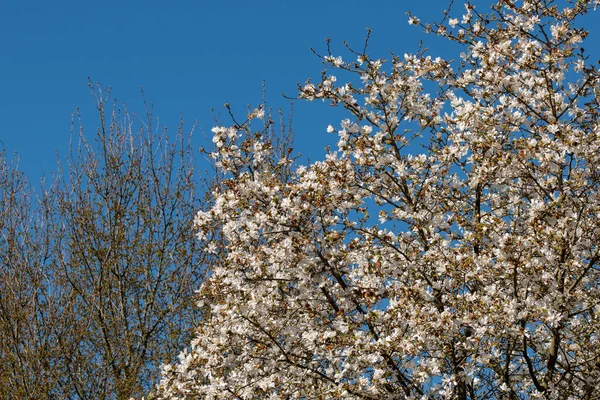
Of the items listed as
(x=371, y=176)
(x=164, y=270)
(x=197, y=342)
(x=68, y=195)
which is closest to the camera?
(x=197, y=342)

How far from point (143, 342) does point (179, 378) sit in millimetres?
6536

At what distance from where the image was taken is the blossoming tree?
6953 millimetres

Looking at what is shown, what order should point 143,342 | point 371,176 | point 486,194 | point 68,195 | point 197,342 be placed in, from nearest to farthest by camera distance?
point 197,342
point 371,176
point 486,194
point 143,342
point 68,195

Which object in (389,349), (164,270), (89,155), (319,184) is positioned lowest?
(389,349)

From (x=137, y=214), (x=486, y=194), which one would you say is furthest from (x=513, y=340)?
(x=137, y=214)

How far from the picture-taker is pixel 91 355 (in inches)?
547

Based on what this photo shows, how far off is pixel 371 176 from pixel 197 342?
103 inches

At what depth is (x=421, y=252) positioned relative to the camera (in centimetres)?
838

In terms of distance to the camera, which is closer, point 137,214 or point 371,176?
point 371,176

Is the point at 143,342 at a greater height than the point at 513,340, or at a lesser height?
greater

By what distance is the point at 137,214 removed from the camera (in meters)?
15.5

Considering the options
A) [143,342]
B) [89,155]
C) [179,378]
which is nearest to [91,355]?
[143,342]

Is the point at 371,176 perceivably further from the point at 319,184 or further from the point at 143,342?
the point at 143,342

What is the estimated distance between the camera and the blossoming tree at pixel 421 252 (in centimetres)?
695
